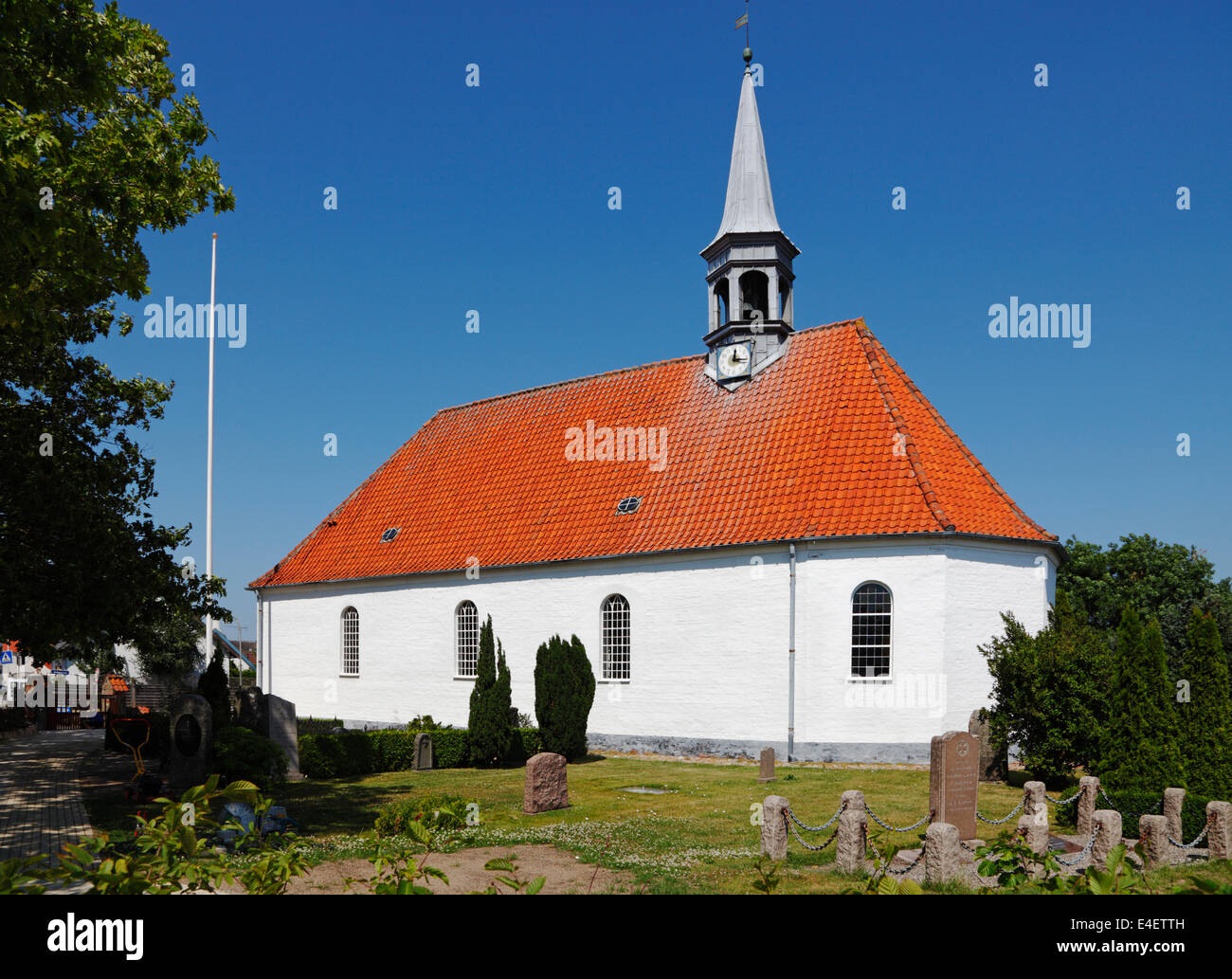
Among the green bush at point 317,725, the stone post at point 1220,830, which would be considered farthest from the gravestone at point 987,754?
the green bush at point 317,725

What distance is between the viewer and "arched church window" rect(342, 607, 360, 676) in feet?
96.3

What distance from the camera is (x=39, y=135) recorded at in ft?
26.0

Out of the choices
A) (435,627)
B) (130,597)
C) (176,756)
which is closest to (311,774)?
(176,756)

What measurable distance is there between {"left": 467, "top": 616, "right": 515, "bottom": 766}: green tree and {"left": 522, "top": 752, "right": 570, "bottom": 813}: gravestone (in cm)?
615

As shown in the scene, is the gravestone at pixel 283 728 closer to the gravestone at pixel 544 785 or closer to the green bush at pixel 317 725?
the gravestone at pixel 544 785

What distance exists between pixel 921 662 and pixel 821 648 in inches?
88.6

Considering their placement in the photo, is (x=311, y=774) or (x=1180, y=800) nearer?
(x=1180, y=800)

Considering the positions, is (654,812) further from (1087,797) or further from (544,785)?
(1087,797)

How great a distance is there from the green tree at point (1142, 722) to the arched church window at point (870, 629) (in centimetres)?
651

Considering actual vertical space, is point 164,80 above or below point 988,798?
above

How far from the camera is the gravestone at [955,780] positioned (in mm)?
10922

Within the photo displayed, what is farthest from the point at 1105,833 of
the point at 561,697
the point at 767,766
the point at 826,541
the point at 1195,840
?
the point at 561,697
